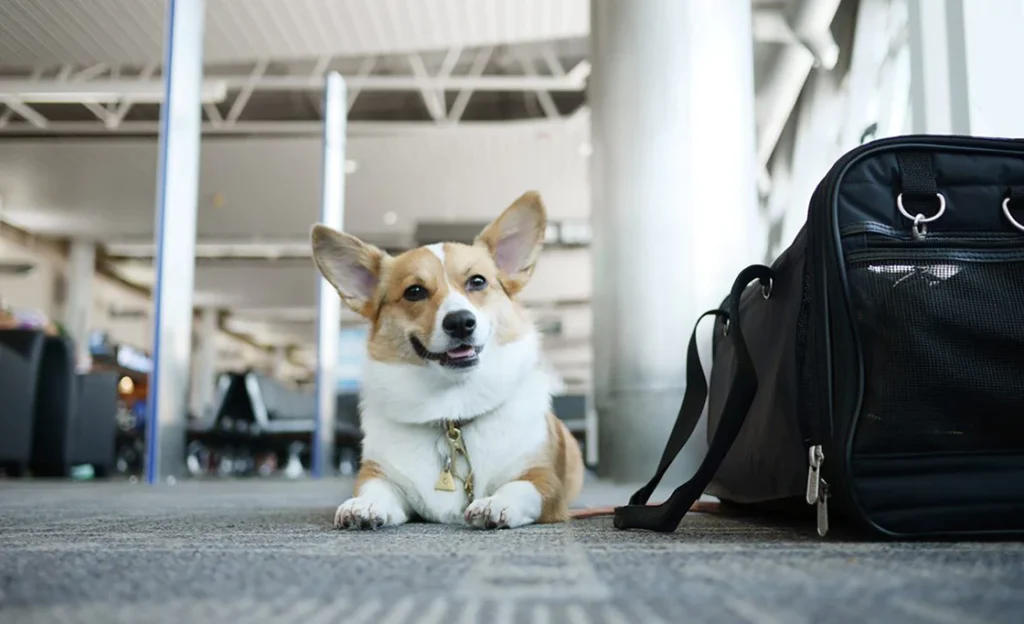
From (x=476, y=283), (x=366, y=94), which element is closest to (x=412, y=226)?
(x=366, y=94)

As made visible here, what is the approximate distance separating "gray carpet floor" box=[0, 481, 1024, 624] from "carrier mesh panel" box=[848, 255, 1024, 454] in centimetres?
14

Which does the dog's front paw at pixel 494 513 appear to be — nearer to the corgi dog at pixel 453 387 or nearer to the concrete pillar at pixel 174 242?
the corgi dog at pixel 453 387

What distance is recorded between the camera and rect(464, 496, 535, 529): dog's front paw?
54.8 inches

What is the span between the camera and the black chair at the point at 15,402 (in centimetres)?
500

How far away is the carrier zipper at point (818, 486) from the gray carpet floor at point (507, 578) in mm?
37

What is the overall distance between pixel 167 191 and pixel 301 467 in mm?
3896

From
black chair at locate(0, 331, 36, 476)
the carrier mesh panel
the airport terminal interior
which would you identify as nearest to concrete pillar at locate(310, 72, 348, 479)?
the airport terminal interior

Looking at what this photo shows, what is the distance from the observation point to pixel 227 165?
8.77m

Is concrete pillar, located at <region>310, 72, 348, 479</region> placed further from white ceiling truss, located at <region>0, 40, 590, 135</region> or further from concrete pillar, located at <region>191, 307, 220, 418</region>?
concrete pillar, located at <region>191, 307, 220, 418</region>

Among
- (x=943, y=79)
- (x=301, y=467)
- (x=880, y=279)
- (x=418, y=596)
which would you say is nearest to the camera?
(x=418, y=596)

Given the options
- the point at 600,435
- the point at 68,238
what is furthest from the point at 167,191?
the point at 68,238

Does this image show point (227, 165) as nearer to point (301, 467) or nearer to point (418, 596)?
point (301, 467)

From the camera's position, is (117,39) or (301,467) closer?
(117,39)

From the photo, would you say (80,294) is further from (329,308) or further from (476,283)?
(476,283)
